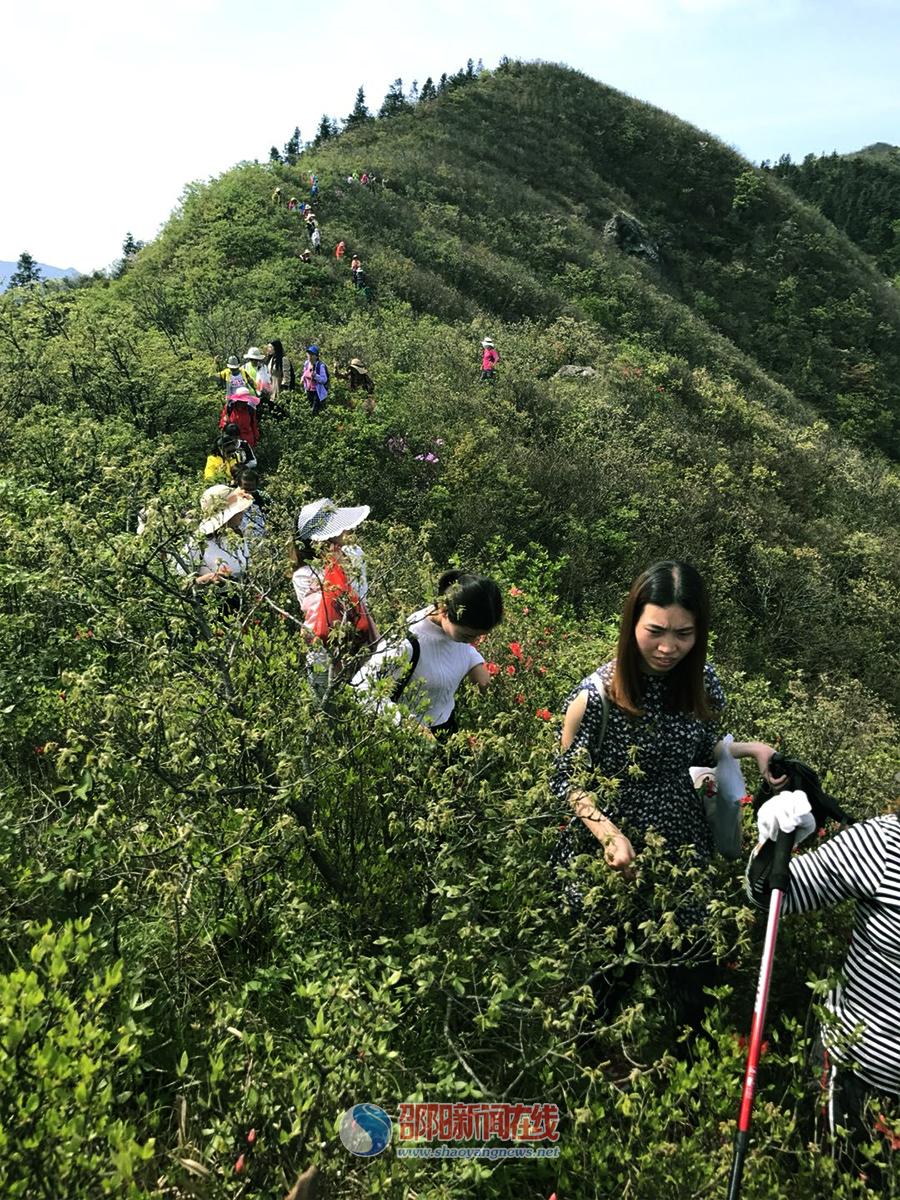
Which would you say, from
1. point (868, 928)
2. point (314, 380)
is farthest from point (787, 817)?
point (314, 380)

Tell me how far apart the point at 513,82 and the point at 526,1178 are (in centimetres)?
5950

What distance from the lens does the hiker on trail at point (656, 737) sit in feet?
7.43

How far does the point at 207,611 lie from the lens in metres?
2.97

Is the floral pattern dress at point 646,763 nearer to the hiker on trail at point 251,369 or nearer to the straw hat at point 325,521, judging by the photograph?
the straw hat at point 325,521

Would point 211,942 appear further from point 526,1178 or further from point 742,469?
point 742,469

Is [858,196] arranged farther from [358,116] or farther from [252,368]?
[252,368]

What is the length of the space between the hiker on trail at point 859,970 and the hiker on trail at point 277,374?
9101mm

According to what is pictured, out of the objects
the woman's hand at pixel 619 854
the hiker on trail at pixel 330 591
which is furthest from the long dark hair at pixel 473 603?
the woman's hand at pixel 619 854

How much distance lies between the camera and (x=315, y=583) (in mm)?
3357

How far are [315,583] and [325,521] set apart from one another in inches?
15.2

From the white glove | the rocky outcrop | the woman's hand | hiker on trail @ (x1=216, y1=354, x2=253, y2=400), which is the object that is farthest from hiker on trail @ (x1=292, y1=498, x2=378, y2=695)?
the rocky outcrop

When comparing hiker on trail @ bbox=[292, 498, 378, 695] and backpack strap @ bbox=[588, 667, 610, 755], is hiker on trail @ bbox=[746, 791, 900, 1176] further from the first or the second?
hiker on trail @ bbox=[292, 498, 378, 695]

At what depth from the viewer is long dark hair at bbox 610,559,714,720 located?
2.26 metres

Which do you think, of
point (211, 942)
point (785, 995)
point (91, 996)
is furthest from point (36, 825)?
point (785, 995)
